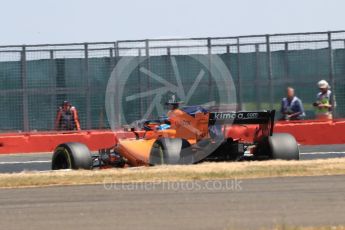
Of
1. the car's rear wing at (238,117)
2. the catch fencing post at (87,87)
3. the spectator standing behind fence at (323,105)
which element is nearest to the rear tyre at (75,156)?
the car's rear wing at (238,117)

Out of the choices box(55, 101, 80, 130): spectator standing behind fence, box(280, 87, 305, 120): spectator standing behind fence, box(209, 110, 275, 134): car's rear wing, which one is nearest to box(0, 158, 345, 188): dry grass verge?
box(209, 110, 275, 134): car's rear wing

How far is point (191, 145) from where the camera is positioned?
1498 cm

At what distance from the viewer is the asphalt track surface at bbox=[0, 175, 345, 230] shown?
8.82 meters

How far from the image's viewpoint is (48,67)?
2388 centimetres

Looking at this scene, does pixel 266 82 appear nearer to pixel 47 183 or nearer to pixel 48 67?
pixel 48 67

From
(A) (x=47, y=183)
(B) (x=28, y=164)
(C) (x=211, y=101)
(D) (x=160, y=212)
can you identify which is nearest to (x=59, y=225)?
(D) (x=160, y=212)

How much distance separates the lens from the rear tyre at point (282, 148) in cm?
1485

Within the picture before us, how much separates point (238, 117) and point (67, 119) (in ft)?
29.9

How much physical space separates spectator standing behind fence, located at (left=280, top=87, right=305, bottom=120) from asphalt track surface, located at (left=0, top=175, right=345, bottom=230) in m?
10.0

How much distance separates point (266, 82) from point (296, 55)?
1.10 m

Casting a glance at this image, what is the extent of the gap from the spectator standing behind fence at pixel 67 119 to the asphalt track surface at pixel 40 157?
1.34m

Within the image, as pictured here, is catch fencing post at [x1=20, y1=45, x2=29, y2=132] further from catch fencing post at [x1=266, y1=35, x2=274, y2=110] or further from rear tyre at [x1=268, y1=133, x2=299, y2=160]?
rear tyre at [x1=268, y1=133, x2=299, y2=160]

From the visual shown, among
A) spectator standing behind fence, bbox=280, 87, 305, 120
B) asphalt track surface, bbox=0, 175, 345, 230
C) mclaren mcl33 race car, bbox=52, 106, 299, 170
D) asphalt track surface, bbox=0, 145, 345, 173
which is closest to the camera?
asphalt track surface, bbox=0, 175, 345, 230

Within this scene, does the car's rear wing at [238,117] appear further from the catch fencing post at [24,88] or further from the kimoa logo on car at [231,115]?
the catch fencing post at [24,88]
